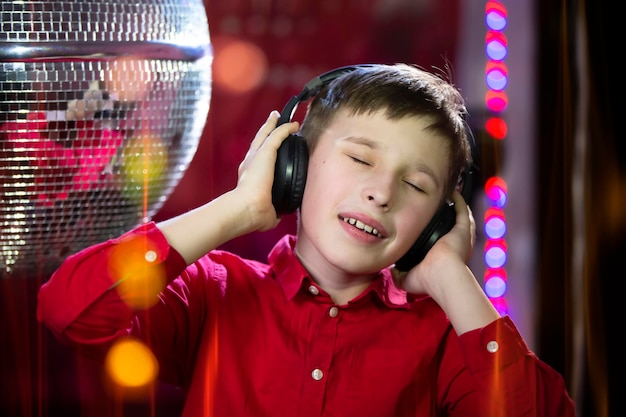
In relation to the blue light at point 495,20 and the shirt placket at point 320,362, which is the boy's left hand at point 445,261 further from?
the blue light at point 495,20

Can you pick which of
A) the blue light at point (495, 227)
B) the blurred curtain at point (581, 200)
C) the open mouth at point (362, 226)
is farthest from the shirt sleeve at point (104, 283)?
the blue light at point (495, 227)

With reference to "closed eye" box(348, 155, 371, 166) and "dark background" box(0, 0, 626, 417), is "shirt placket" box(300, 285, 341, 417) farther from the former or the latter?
"dark background" box(0, 0, 626, 417)

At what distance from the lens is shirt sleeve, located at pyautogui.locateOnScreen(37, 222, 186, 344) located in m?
0.95

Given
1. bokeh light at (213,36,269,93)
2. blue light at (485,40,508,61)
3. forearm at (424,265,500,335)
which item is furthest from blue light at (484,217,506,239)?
forearm at (424,265,500,335)

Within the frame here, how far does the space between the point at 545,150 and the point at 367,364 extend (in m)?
0.70

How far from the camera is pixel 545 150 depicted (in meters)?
1.63

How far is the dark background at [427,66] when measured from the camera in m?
1.40

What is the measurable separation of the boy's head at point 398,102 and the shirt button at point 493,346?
0.22 m

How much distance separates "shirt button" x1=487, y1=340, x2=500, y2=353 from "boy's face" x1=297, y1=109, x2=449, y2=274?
0.16 metres

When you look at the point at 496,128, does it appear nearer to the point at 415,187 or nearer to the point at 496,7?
the point at 496,7

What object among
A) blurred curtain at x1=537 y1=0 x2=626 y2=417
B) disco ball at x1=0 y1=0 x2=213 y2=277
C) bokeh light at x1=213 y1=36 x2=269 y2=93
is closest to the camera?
disco ball at x1=0 y1=0 x2=213 y2=277

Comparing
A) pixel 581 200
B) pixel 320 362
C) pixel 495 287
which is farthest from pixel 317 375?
pixel 495 287

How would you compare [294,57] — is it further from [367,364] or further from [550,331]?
[367,364]

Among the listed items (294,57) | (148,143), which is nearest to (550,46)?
(294,57)
